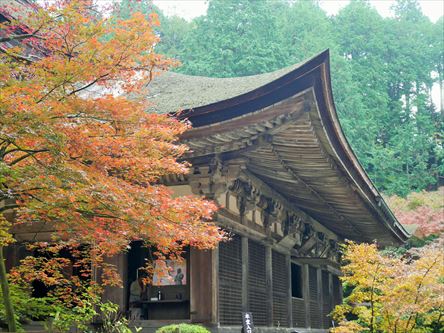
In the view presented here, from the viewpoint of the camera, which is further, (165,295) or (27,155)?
(165,295)

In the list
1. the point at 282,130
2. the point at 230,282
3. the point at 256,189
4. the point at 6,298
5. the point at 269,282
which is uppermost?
the point at 282,130

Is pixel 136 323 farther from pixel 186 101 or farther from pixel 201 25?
pixel 201 25

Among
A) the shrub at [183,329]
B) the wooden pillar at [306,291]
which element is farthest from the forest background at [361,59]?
the shrub at [183,329]

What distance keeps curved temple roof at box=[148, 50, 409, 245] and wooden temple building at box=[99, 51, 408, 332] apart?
0.02 meters

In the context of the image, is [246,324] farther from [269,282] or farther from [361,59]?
[361,59]

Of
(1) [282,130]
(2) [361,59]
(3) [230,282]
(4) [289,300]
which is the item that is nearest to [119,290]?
(3) [230,282]

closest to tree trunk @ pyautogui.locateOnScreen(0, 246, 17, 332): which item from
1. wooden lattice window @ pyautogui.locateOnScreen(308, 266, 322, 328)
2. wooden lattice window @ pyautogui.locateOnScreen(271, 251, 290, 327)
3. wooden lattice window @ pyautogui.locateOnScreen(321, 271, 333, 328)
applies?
wooden lattice window @ pyautogui.locateOnScreen(271, 251, 290, 327)

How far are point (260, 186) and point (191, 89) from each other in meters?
2.42

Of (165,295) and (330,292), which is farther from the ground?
(330,292)

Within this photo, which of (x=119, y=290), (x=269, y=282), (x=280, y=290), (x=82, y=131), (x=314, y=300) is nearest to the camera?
(x=82, y=131)

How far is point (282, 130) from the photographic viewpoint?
31.6 feet

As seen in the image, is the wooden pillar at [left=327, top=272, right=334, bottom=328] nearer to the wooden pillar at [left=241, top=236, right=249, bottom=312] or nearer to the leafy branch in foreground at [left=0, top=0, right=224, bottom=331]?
the wooden pillar at [left=241, top=236, right=249, bottom=312]

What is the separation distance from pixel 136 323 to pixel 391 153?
34.0m

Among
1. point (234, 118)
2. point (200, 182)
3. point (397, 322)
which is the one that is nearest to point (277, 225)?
point (397, 322)
